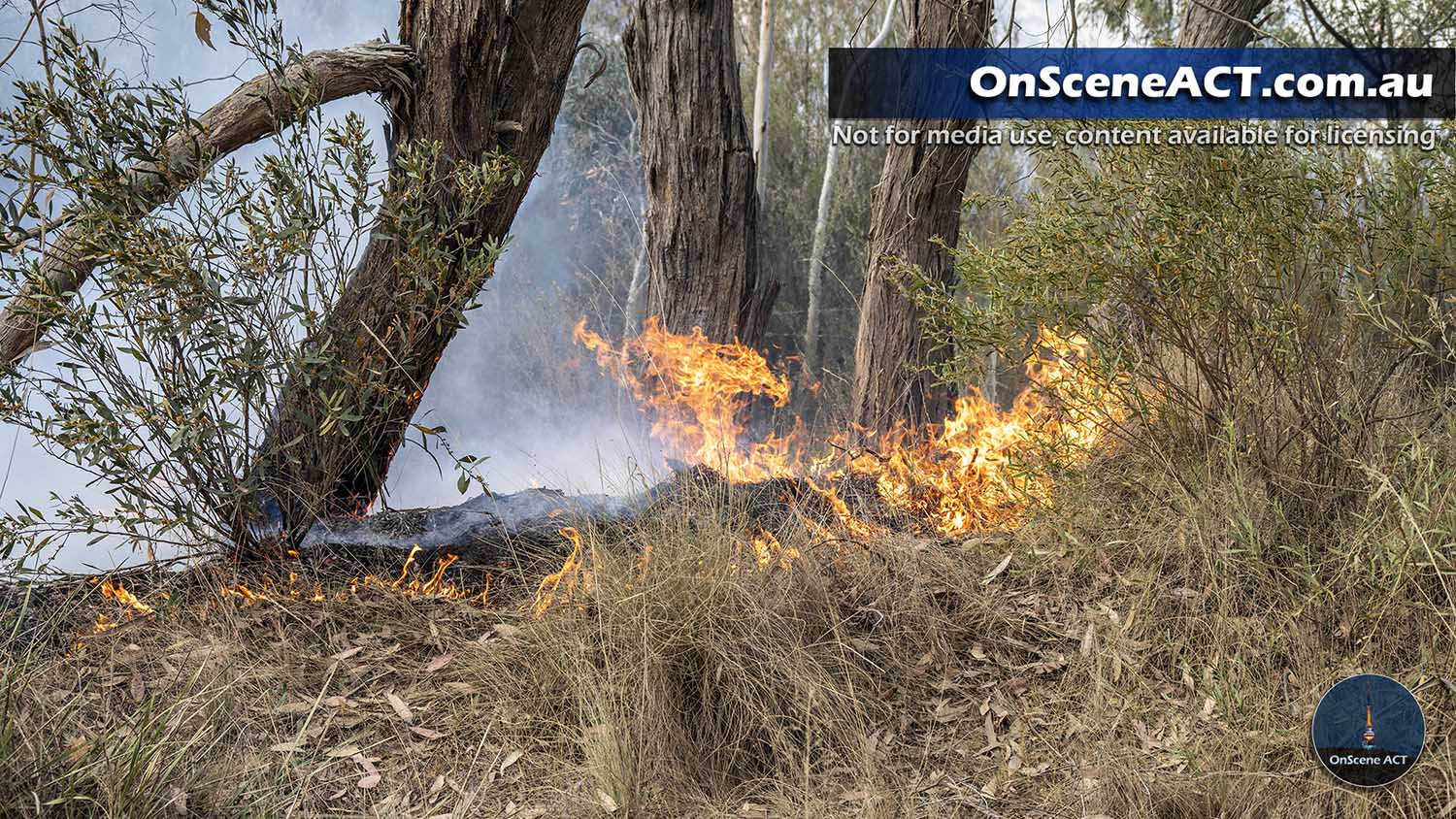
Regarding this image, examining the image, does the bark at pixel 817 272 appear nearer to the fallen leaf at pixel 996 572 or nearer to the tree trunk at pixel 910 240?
the tree trunk at pixel 910 240

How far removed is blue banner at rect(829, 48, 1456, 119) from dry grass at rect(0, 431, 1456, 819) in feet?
5.28

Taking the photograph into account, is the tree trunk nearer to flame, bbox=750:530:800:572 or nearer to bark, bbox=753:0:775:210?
flame, bbox=750:530:800:572

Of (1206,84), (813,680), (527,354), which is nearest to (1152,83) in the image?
(1206,84)

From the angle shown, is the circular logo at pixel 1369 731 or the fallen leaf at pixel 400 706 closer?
the circular logo at pixel 1369 731

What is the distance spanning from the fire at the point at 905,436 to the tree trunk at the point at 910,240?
21 cm

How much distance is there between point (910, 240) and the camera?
5.88 metres

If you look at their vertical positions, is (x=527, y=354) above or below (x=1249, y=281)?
above

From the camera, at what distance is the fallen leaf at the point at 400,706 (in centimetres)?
356

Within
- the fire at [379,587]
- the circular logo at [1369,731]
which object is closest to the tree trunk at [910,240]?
the fire at [379,587]

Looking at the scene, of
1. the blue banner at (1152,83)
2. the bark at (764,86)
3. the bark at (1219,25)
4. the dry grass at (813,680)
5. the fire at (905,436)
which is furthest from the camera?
the bark at (764,86)

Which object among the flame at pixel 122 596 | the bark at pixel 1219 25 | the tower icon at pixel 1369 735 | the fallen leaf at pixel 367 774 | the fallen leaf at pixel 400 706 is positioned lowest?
the fallen leaf at pixel 367 774

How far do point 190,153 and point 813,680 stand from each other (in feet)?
9.34

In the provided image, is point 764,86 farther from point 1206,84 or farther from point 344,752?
point 344,752

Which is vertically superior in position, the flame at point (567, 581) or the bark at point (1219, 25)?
the bark at point (1219, 25)
